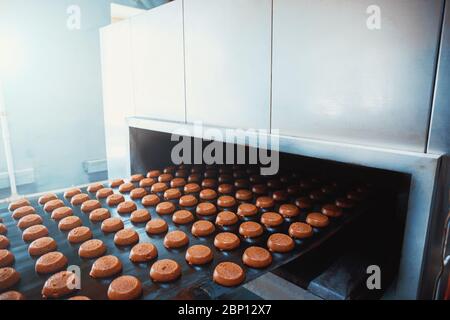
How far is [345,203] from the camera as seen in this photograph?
5.00 feet

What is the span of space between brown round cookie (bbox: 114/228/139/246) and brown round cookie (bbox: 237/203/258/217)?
0.51m

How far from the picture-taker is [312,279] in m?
1.26

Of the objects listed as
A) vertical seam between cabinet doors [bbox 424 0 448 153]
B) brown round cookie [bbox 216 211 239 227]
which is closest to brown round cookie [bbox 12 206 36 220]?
brown round cookie [bbox 216 211 239 227]

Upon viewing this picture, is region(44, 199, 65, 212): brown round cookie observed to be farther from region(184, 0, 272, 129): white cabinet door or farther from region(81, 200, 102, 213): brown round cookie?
region(184, 0, 272, 129): white cabinet door

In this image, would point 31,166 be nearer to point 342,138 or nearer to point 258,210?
point 258,210

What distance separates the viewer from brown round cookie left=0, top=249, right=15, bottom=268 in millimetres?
1092

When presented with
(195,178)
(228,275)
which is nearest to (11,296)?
(228,275)

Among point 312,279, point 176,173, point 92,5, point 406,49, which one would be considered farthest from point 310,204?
point 92,5

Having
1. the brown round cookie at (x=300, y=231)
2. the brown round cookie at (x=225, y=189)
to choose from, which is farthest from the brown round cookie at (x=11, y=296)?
the brown round cookie at (x=225, y=189)

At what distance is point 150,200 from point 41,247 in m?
0.58

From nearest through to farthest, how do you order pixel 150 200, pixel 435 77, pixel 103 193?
1. pixel 435 77
2. pixel 150 200
3. pixel 103 193

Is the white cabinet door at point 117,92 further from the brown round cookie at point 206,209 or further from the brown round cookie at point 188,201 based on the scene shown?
the brown round cookie at point 206,209

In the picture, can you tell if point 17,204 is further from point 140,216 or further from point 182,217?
point 182,217

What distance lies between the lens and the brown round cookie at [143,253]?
1126mm
